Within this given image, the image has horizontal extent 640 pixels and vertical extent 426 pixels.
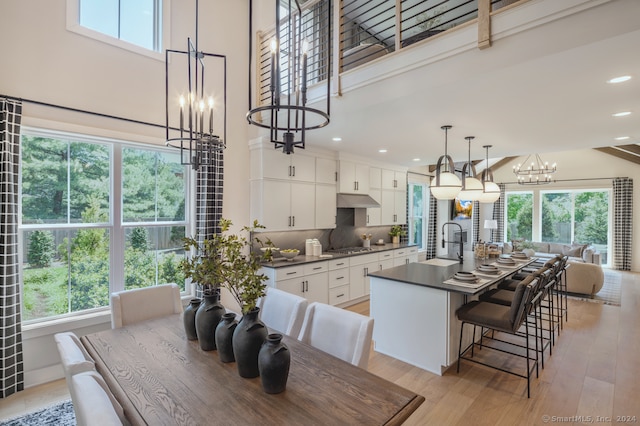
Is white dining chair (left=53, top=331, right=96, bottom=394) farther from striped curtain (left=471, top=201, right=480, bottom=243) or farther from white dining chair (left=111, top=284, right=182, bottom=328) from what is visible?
striped curtain (left=471, top=201, right=480, bottom=243)

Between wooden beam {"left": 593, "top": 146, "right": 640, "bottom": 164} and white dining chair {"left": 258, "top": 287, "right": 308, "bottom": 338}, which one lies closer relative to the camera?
white dining chair {"left": 258, "top": 287, "right": 308, "bottom": 338}

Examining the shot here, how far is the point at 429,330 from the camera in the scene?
3.05 m

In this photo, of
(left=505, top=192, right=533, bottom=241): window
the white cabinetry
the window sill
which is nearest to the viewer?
the window sill

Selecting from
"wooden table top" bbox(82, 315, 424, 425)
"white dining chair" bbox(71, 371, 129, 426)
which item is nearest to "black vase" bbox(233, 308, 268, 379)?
"wooden table top" bbox(82, 315, 424, 425)

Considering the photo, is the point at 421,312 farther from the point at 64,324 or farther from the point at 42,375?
the point at 42,375

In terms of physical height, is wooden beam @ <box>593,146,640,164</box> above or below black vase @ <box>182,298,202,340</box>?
above

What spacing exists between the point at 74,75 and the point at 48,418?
9.52ft

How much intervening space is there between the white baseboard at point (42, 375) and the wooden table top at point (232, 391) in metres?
1.64

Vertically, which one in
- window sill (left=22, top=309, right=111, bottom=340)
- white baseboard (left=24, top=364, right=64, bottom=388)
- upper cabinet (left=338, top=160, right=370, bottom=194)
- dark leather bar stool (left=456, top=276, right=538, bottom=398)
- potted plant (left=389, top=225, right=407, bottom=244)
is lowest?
white baseboard (left=24, top=364, right=64, bottom=388)

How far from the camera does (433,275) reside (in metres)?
3.38

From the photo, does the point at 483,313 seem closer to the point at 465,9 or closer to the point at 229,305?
the point at 229,305

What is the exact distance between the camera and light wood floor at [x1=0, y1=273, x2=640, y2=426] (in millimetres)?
2377

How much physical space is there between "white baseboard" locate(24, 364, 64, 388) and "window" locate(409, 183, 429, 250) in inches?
269

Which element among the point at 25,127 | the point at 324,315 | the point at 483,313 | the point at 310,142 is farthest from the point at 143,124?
the point at 483,313
